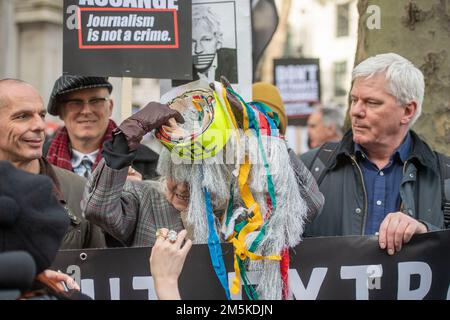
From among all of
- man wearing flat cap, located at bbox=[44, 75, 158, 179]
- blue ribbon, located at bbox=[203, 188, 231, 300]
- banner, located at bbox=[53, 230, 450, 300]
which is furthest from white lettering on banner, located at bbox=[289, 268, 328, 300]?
man wearing flat cap, located at bbox=[44, 75, 158, 179]

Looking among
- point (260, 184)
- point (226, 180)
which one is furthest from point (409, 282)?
point (226, 180)

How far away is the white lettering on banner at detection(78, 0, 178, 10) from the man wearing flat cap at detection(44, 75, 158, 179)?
751 millimetres

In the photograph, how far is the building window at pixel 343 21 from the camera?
43.9 metres

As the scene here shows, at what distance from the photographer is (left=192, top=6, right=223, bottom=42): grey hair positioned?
4504 millimetres

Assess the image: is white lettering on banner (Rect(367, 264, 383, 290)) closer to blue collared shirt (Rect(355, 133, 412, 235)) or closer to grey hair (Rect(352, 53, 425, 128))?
blue collared shirt (Rect(355, 133, 412, 235))

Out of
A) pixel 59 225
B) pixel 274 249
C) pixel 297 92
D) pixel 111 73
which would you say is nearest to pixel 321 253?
pixel 274 249

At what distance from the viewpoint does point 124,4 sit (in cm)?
442

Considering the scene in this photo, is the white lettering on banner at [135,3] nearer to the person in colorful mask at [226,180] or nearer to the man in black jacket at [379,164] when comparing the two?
A: the person in colorful mask at [226,180]

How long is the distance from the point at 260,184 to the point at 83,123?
6.10 feet

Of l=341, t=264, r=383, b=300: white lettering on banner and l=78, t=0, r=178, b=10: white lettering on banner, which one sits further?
l=78, t=0, r=178, b=10: white lettering on banner

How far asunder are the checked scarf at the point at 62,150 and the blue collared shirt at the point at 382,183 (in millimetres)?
1690

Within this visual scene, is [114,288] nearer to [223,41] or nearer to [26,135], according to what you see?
[26,135]

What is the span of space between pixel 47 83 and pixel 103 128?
585 inches

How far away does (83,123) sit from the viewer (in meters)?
5.24
